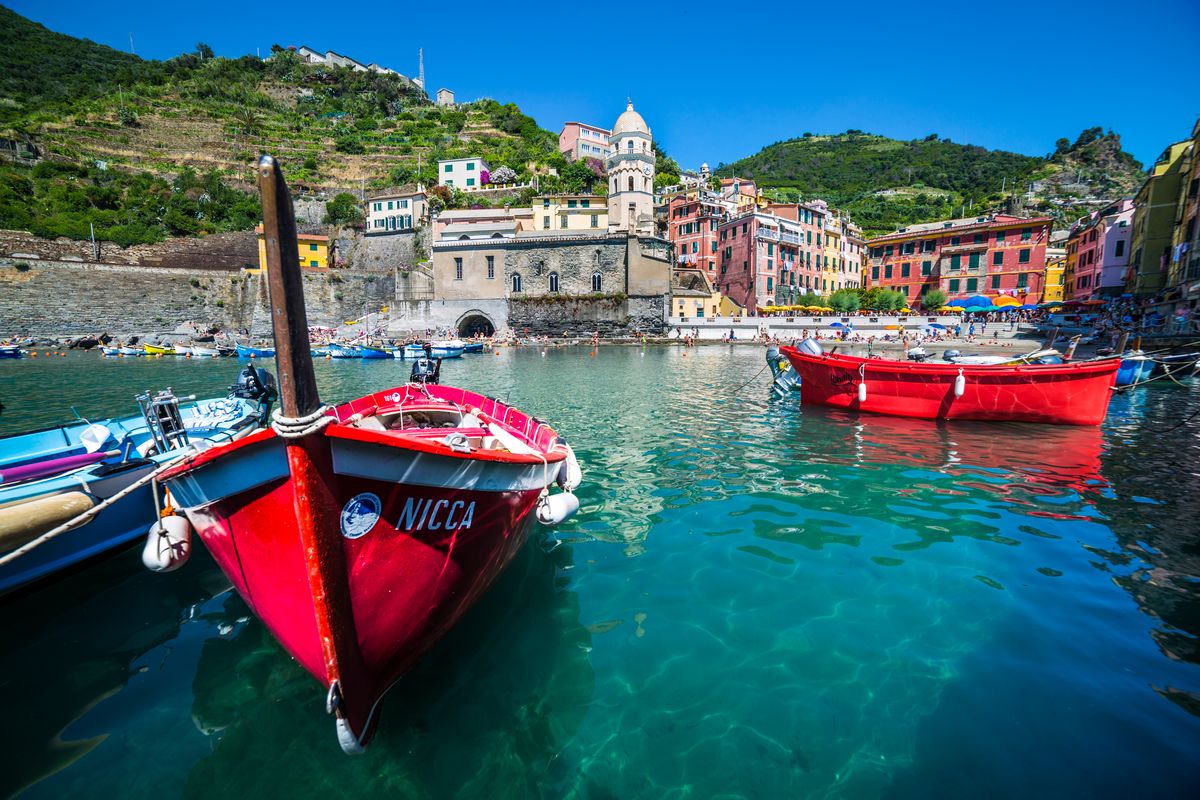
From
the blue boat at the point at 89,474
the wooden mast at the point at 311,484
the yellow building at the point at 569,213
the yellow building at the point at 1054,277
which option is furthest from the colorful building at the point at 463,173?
the wooden mast at the point at 311,484

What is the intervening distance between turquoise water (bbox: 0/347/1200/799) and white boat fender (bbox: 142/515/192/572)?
1.10 m

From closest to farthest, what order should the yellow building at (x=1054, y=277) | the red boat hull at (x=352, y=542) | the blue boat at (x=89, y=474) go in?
the red boat hull at (x=352, y=542) < the blue boat at (x=89, y=474) < the yellow building at (x=1054, y=277)

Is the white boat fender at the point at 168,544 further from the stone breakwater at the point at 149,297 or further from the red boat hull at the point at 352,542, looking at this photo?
the stone breakwater at the point at 149,297

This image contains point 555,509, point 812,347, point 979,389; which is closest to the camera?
point 555,509

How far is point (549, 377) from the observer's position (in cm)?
2369

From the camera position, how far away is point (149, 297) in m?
43.9

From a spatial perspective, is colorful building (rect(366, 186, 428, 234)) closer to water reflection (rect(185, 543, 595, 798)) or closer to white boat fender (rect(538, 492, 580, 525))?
white boat fender (rect(538, 492, 580, 525))

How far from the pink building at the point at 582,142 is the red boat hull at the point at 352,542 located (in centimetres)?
7673

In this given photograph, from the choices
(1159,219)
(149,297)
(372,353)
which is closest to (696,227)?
(1159,219)

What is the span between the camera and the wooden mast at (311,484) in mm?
2549

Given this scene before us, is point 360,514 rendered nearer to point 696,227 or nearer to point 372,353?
point 372,353

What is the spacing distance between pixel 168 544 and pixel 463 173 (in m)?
68.4

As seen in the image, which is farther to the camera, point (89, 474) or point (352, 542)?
point (89, 474)

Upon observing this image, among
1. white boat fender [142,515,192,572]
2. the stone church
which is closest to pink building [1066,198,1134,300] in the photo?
→ the stone church
